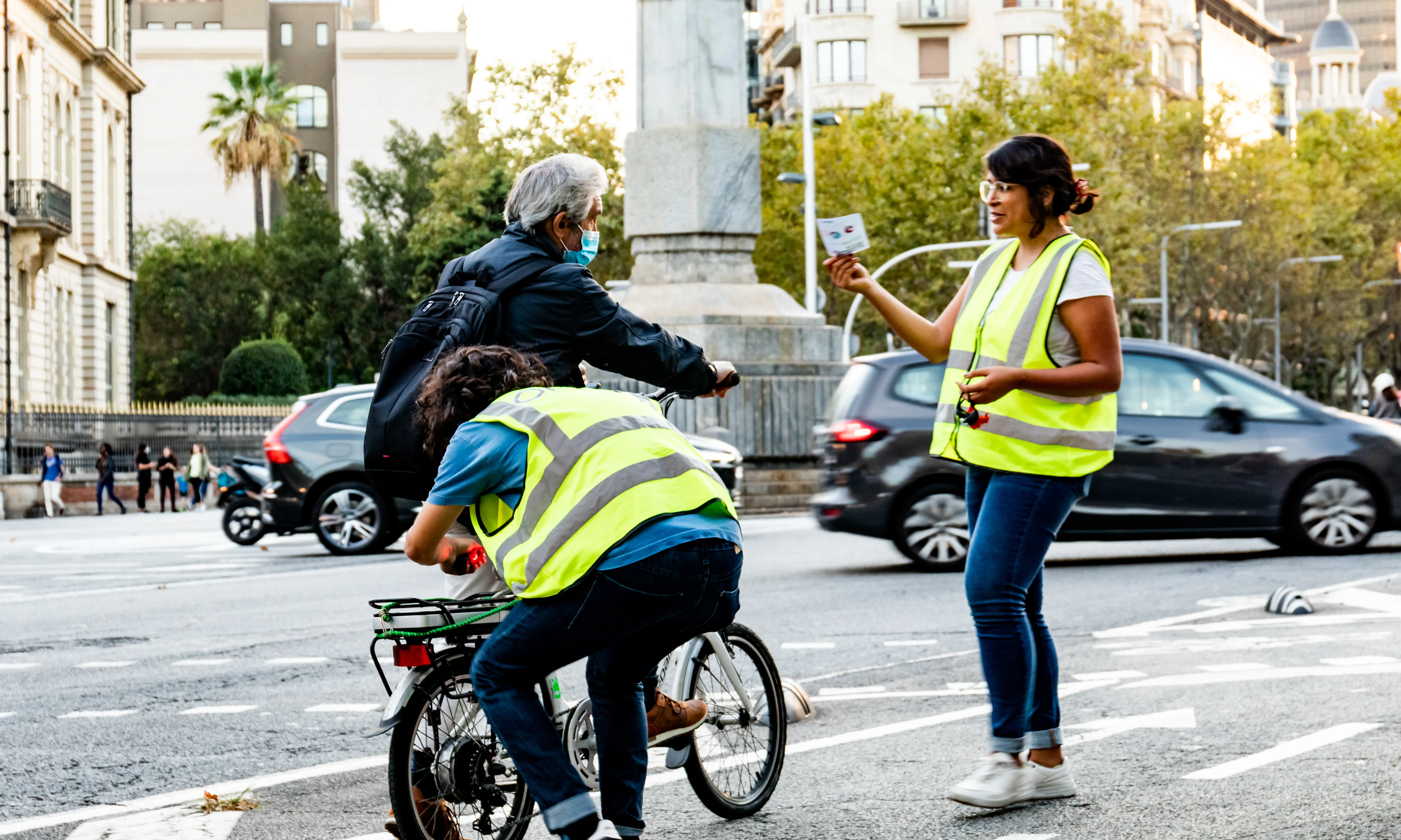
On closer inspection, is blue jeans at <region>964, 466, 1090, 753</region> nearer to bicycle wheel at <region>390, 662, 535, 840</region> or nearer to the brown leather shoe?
the brown leather shoe

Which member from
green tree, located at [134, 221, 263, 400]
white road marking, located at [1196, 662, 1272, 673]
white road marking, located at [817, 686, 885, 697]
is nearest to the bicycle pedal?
white road marking, located at [817, 686, 885, 697]

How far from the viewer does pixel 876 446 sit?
13.1m

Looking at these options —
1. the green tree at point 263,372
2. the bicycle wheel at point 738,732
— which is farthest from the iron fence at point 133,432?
the bicycle wheel at point 738,732

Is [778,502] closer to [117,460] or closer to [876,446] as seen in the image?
[876,446]

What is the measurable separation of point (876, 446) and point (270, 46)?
7941cm

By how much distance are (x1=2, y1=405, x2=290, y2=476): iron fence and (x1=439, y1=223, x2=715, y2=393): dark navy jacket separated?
3172 cm

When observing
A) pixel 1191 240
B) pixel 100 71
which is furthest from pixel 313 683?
pixel 1191 240

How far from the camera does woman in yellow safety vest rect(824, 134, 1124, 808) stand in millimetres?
5027

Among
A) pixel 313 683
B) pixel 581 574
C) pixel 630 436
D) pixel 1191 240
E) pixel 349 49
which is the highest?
pixel 349 49

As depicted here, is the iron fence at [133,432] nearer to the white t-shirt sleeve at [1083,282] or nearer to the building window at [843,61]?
the white t-shirt sleeve at [1083,282]

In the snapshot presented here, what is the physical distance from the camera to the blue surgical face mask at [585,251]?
4770mm

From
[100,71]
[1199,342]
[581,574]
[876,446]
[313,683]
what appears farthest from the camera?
[1199,342]

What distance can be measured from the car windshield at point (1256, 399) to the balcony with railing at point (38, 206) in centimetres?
3399

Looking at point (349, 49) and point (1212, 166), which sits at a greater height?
point (349, 49)
